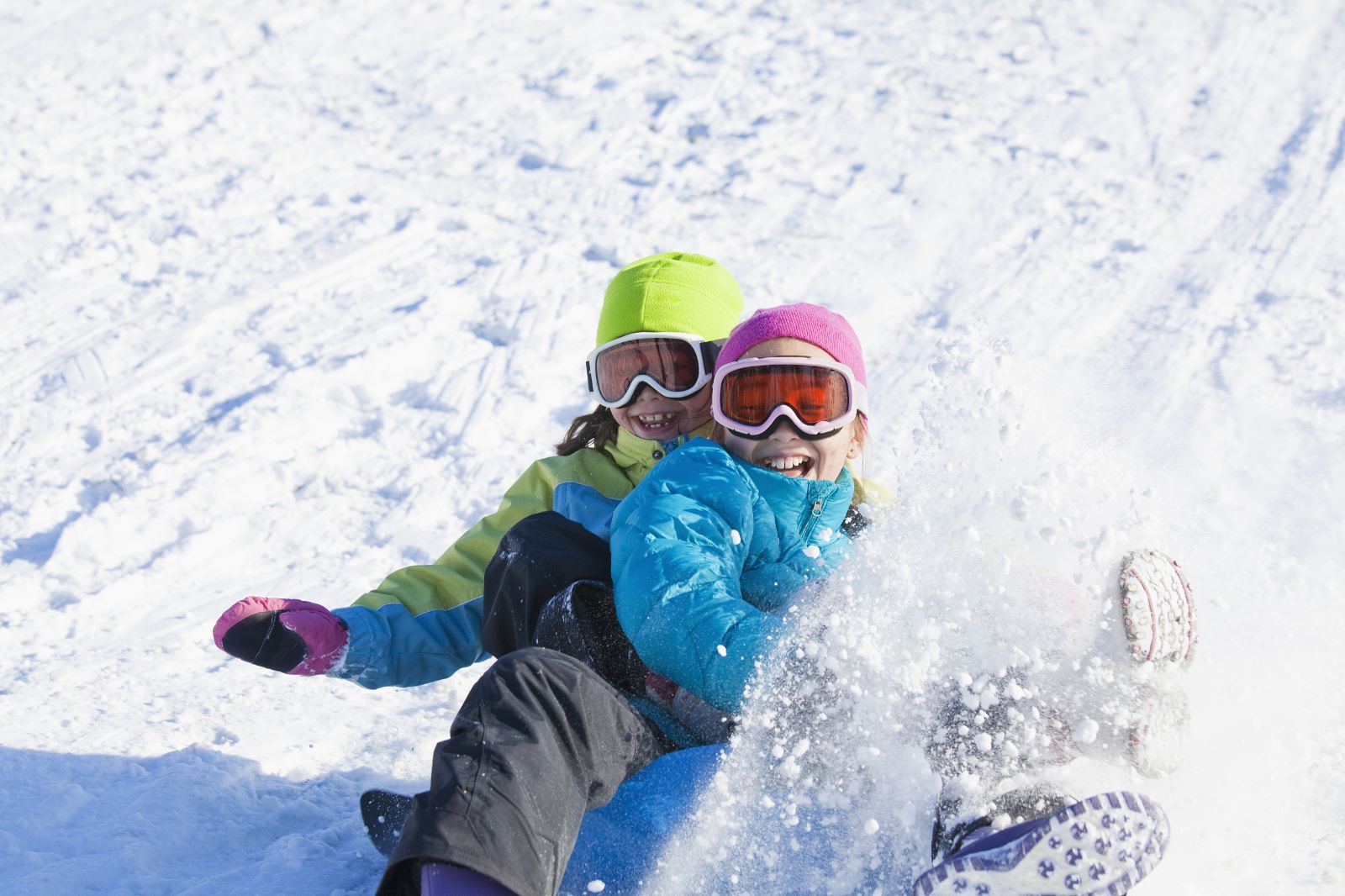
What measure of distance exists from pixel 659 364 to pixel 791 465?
649 millimetres

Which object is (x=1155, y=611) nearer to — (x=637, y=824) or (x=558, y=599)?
(x=637, y=824)

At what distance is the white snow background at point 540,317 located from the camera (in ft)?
7.33

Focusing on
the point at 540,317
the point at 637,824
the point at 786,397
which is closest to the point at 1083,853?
the point at 637,824

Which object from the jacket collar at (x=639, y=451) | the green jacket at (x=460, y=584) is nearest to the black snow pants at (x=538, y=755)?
the green jacket at (x=460, y=584)

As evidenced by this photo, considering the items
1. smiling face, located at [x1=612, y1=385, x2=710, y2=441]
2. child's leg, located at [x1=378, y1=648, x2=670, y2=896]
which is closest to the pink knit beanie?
smiling face, located at [x1=612, y1=385, x2=710, y2=441]

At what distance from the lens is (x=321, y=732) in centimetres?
280

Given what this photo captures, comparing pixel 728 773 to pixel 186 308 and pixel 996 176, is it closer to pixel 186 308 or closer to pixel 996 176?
pixel 186 308

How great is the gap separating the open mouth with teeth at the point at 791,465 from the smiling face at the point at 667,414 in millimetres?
532

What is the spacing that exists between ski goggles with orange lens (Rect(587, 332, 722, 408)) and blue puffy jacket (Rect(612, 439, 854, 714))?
517 mm

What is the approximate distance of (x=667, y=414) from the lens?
2.89 metres

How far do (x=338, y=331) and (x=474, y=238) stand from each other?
95 centimetres

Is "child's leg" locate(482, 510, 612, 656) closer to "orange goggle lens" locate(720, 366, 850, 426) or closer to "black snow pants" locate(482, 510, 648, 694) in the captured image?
"black snow pants" locate(482, 510, 648, 694)

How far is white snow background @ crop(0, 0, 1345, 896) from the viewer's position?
2234mm

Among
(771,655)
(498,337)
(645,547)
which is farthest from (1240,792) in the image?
(498,337)
